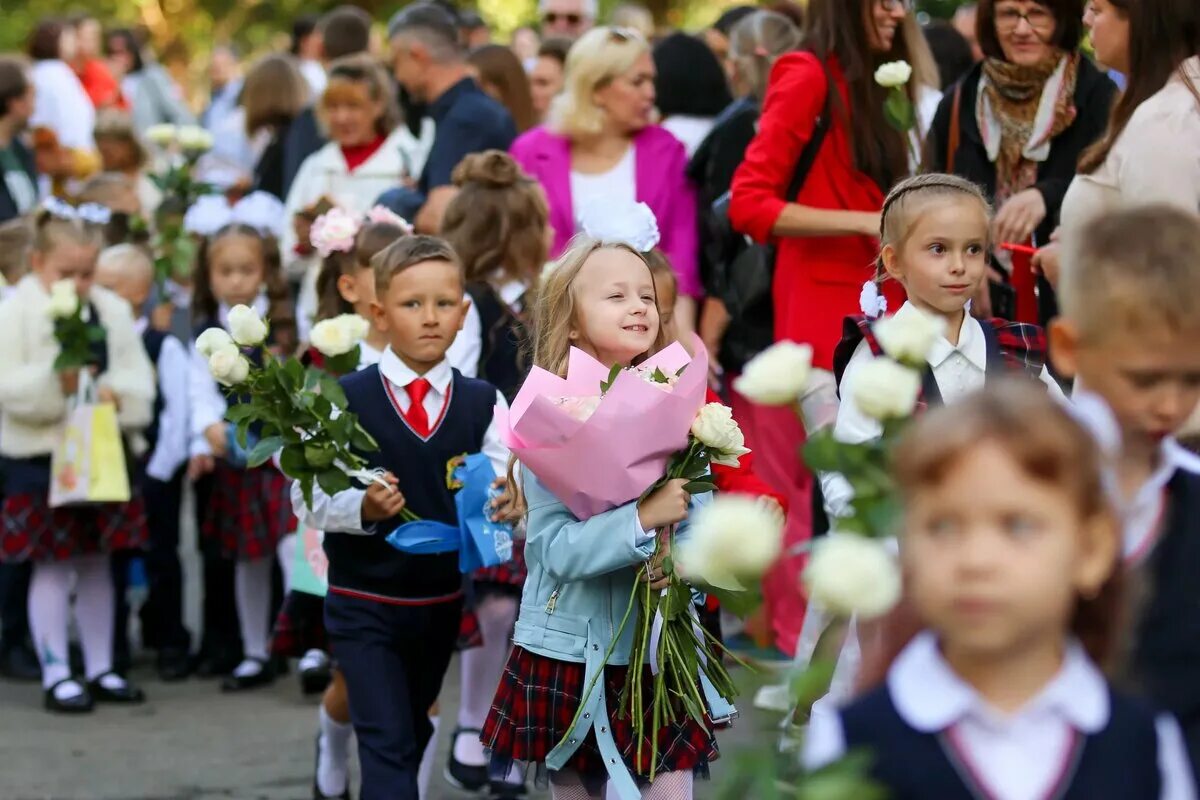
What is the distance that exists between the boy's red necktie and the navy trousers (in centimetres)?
50

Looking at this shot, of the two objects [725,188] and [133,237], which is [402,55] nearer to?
[133,237]

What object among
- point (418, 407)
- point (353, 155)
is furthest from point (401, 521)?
point (353, 155)

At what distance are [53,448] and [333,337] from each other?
265cm

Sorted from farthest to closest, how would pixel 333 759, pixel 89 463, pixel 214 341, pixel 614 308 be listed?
pixel 89 463 < pixel 333 759 < pixel 214 341 < pixel 614 308

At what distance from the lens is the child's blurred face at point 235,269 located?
798cm

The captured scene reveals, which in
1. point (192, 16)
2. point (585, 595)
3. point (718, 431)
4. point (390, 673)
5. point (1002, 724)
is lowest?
point (192, 16)

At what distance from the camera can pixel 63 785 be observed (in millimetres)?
6480

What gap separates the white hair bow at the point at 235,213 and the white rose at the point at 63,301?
1981 millimetres

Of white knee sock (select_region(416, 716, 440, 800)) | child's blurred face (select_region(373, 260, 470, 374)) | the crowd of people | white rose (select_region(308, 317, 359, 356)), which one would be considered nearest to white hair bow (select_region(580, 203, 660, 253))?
the crowd of people

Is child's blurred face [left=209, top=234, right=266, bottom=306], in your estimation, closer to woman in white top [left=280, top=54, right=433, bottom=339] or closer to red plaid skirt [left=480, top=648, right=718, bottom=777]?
woman in white top [left=280, top=54, right=433, bottom=339]

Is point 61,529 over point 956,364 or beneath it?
beneath

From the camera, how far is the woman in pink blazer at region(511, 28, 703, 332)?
7785 mm

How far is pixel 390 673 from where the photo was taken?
207 inches

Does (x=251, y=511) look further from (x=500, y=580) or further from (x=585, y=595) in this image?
(x=585, y=595)
